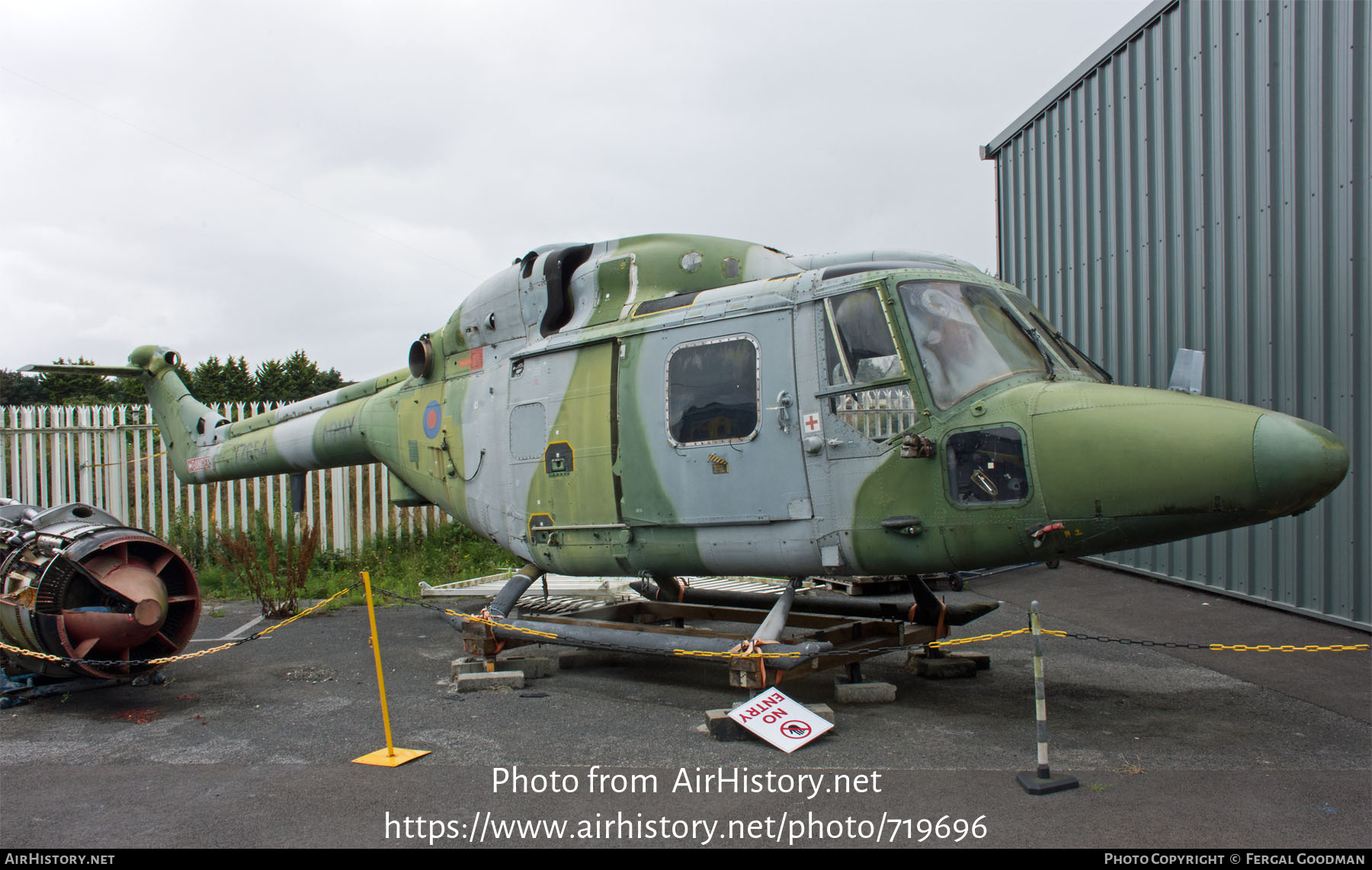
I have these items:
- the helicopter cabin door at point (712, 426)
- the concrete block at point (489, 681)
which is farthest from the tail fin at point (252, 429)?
the helicopter cabin door at point (712, 426)

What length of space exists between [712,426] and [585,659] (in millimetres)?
2725

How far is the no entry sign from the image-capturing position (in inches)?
202

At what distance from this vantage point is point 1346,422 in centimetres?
791

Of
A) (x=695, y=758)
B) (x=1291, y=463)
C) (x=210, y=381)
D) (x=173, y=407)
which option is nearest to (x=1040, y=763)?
(x=695, y=758)

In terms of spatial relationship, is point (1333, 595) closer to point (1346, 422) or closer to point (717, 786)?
point (1346, 422)

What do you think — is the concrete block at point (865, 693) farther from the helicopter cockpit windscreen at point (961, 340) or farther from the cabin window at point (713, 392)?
the helicopter cockpit windscreen at point (961, 340)

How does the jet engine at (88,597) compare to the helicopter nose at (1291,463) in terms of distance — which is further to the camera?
the jet engine at (88,597)

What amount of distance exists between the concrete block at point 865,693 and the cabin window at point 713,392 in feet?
6.05

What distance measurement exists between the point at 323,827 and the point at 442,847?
2.12ft

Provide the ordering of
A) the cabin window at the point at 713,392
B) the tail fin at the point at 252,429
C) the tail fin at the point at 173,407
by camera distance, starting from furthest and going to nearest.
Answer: the tail fin at the point at 173,407, the tail fin at the point at 252,429, the cabin window at the point at 713,392

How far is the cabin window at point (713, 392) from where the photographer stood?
19.7 feet

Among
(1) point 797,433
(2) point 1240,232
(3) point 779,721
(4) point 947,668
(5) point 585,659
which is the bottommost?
(5) point 585,659

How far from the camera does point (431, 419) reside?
27.6 feet

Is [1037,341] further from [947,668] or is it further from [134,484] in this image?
[134,484]
